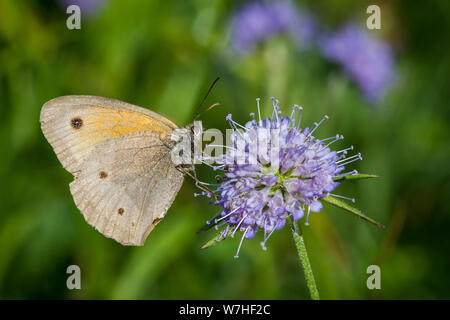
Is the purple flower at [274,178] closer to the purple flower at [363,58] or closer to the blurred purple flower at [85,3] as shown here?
the purple flower at [363,58]

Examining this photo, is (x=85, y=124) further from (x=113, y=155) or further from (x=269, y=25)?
(x=269, y=25)

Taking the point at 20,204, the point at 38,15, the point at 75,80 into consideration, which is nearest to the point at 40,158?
the point at 20,204

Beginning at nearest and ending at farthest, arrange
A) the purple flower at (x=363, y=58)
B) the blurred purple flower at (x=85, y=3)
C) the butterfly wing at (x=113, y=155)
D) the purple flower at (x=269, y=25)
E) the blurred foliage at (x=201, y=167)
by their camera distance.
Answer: the butterfly wing at (x=113, y=155) → the blurred foliage at (x=201, y=167) → the purple flower at (x=363, y=58) → the purple flower at (x=269, y=25) → the blurred purple flower at (x=85, y=3)

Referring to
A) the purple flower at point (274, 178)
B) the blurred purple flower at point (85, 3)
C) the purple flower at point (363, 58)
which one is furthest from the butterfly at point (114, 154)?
the blurred purple flower at point (85, 3)

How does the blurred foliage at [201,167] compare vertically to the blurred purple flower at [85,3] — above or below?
below

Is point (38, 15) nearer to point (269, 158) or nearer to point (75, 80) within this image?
point (75, 80)

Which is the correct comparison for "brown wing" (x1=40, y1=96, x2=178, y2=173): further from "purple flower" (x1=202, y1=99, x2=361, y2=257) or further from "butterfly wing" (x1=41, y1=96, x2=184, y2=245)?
"purple flower" (x1=202, y1=99, x2=361, y2=257)

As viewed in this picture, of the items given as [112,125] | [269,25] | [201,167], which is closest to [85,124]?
[112,125]

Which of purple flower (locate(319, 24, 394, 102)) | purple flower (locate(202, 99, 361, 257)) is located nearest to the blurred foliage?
purple flower (locate(319, 24, 394, 102))
